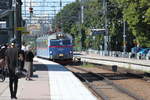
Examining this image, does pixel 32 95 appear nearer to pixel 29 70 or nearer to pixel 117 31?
pixel 29 70

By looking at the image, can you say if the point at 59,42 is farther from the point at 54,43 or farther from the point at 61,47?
the point at 61,47

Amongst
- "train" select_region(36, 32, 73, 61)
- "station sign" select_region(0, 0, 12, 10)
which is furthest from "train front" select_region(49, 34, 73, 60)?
"station sign" select_region(0, 0, 12, 10)

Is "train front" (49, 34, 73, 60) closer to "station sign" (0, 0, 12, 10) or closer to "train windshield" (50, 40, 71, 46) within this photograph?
"train windshield" (50, 40, 71, 46)

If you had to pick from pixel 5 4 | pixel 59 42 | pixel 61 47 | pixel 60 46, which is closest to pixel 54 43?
pixel 59 42

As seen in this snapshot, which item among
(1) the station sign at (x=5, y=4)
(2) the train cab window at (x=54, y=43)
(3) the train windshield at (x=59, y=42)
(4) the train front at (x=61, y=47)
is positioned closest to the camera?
(1) the station sign at (x=5, y=4)

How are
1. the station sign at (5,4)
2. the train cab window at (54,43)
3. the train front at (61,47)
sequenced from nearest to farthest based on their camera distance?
the station sign at (5,4) → the train front at (61,47) → the train cab window at (54,43)

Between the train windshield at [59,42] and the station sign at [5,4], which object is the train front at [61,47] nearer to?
the train windshield at [59,42]

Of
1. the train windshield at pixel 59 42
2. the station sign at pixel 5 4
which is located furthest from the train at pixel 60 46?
the station sign at pixel 5 4

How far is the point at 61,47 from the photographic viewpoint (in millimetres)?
49938

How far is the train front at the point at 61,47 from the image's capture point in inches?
1970

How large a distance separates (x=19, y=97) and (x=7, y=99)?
0.72m

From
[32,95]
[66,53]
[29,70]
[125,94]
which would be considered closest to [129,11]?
[66,53]

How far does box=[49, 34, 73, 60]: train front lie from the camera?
164ft

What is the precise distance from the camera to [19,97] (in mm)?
16203
